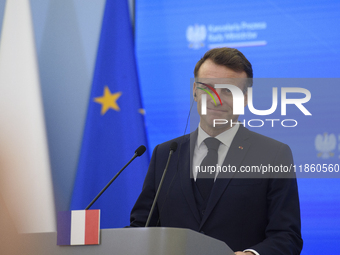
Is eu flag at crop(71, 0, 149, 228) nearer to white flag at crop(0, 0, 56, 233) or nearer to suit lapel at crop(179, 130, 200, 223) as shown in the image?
white flag at crop(0, 0, 56, 233)

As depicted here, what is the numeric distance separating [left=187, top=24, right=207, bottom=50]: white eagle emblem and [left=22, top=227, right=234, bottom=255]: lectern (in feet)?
7.67

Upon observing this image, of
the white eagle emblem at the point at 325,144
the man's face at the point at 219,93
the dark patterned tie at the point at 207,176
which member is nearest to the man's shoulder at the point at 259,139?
the man's face at the point at 219,93

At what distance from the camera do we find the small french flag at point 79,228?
136 centimetres

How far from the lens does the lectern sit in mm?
1282

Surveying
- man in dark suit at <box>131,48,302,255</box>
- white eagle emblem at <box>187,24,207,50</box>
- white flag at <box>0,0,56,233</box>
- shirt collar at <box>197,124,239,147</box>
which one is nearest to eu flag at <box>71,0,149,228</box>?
white flag at <box>0,0,56,233</box>

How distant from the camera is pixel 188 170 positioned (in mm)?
2293

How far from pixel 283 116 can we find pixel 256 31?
2.52 ft

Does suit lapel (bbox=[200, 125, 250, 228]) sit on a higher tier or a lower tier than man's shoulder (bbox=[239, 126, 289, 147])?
lower

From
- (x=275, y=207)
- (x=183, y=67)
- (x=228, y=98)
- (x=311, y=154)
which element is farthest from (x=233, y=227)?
(x=183, y=67)

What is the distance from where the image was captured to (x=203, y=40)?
348 cm

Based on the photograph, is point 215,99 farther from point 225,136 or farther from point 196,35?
point 196,35

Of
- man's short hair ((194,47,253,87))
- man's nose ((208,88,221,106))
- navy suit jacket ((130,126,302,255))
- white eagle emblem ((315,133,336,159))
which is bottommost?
navy suit jacket ((130,126,302,255))

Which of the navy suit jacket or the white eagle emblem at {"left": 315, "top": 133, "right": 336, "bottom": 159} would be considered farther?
the white eagle emblem at {"left": 315, "top": 133, "right": 336, "bottom": 159}

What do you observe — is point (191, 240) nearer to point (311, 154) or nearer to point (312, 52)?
point (311, 154)
